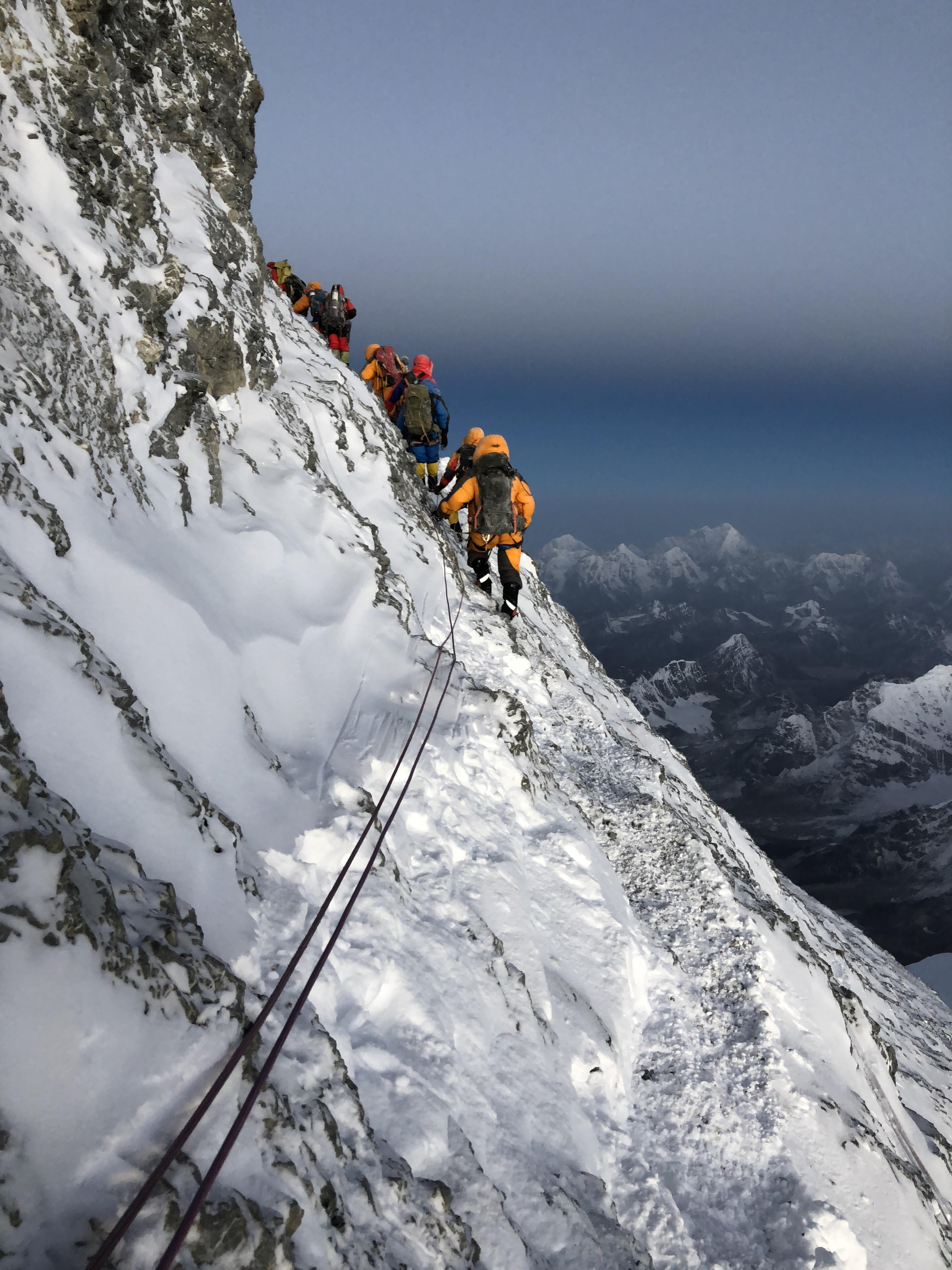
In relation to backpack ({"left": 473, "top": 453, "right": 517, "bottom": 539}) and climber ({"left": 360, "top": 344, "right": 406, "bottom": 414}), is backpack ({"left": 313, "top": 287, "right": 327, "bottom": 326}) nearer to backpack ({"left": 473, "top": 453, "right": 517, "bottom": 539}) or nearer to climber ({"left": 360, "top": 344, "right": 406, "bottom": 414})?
climber ({"left": 360, "top": 344, "right": 406, "bottom": 414})

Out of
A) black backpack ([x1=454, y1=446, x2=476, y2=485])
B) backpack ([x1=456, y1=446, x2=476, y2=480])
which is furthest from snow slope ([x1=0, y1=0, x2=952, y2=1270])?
backpack ([x1=456, y1=446, x2=476, y2=480])

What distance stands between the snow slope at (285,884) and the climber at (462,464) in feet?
8.01

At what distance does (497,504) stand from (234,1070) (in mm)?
10236

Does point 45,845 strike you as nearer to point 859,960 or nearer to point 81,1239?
point 81,1239

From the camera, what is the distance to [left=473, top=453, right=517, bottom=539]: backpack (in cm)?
1170

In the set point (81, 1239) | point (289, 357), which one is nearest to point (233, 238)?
point (289, 357)

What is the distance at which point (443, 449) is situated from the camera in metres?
19.6

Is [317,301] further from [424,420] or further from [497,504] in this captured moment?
[497,504]

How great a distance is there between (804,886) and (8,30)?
694ft

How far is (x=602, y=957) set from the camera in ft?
21.6

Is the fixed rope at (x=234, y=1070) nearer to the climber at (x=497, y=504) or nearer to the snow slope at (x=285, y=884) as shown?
the snow slope at (x=285, y=884)

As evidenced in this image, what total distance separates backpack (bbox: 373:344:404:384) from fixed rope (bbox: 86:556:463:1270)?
18.3 m

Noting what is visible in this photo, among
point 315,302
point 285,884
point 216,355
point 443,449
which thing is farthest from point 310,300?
point 285,884

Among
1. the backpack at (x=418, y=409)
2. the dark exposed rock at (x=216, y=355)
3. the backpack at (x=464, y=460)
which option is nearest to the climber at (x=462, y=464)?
the backpack at (x=464, y=460)
